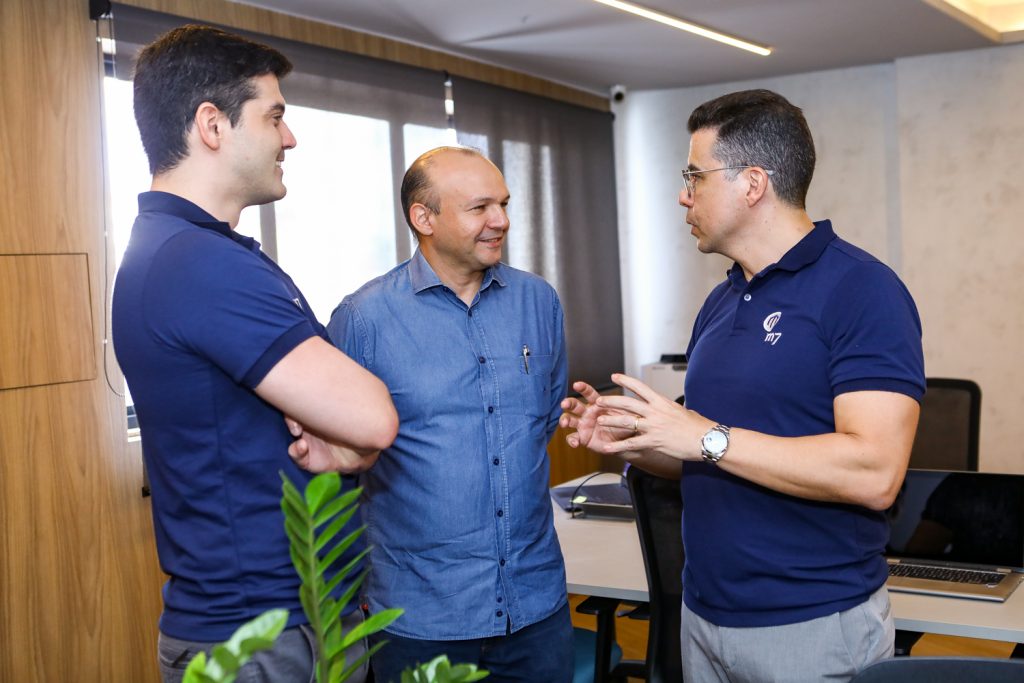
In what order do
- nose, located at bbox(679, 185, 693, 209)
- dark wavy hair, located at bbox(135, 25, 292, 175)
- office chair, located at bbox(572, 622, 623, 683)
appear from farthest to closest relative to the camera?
1. office chair, located at bbox(572, 622, 623, 683)
2. nose, located at bbox(679, 185, 693, 209)
3. dark wavy hair, located at bbox(135, 25, 292, 175)

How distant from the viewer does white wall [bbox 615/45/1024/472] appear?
248 inches

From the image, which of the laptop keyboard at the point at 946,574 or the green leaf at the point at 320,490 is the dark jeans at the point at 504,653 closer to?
the laptop keyboard at the point at 946,574

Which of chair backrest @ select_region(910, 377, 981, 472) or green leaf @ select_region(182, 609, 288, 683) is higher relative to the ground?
green leaf @ select_region(182, 609, 288, 683)

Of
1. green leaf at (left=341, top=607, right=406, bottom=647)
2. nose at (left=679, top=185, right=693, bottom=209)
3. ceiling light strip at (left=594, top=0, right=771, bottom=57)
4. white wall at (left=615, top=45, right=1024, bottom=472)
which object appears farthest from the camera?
white wall at (left=615, top=45, right=1024, bottom=472)

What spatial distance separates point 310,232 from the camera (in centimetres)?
475

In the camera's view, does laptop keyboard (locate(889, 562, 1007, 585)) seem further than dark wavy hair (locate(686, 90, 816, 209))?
Yes

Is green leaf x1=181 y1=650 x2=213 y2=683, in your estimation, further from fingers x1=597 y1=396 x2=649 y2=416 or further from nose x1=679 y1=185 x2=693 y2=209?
nose x1=679 y1=185 x2=693 y2=209

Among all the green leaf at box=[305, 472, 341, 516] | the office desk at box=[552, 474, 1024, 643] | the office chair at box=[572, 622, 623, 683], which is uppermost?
the green leaf at box=[305, 472, 341, 516]

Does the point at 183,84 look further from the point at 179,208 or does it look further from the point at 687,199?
the point at 687,199

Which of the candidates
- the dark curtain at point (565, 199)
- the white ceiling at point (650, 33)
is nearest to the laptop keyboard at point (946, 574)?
the white ceiling at point (650, 33)

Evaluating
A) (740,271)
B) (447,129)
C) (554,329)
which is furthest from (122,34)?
(740,271)

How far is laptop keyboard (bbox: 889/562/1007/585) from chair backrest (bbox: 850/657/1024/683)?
1115 millimetres

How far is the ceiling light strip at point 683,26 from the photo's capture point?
470cm

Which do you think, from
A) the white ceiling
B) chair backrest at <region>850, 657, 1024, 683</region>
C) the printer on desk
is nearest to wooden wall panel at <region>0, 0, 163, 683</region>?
the white ceiling
